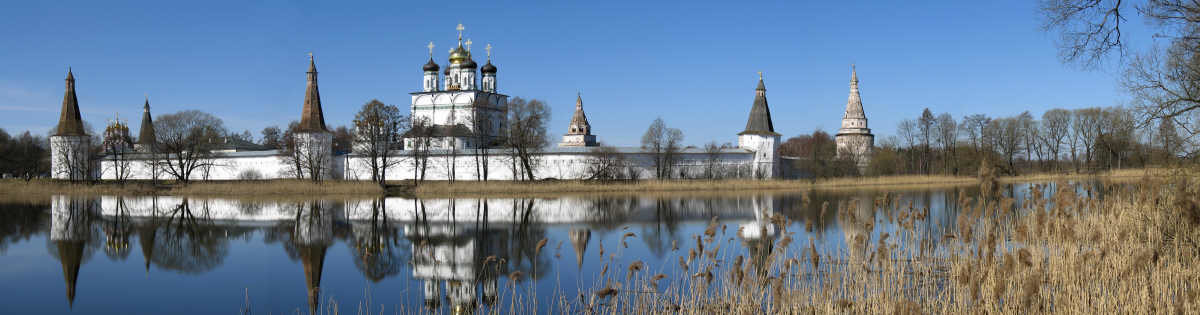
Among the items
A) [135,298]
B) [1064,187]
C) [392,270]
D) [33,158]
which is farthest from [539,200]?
[33,158]

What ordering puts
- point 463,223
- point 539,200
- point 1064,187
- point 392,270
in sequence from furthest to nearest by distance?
point 539,200 → point 463,223 → point 392,270 → point 1064,187

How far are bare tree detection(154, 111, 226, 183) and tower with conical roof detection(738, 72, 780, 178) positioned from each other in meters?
25.8

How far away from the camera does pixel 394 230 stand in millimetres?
14555

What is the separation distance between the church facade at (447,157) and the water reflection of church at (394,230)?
38.1 feet

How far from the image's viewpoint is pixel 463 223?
15.8 m

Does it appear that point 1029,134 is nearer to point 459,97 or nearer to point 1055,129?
point 1055,129

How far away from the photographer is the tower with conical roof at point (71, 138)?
3875 cm

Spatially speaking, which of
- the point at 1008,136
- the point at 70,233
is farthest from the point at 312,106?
the point at 1008,136

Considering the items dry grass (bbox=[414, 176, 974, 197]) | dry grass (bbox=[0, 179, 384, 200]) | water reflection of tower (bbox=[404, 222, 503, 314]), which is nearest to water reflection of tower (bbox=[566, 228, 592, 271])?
water reflection of tower (bbox=[404, 222, 503, 314])

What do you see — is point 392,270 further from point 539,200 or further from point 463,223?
point 539,200

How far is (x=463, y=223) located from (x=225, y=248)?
4680 millimetres

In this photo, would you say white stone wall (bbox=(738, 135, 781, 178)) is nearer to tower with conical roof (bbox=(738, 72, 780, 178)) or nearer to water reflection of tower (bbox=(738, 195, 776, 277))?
tower with conical roof (bbox=(738, 72, 780, 178))

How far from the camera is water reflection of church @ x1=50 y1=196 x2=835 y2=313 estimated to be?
9.21 m

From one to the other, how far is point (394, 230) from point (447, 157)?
2266 centimetres
